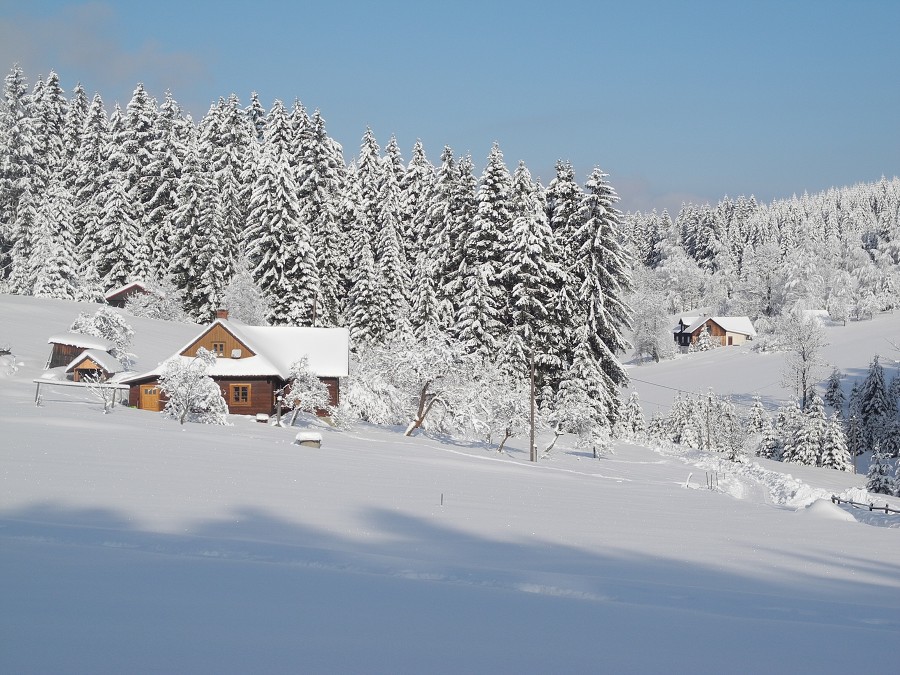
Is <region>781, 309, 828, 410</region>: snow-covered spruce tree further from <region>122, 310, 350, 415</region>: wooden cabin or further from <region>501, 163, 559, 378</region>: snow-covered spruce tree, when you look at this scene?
<region>122, 310, 350, 415</region>: wooden cabin

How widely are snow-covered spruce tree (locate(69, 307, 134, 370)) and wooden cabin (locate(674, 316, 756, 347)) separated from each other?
3648 inches

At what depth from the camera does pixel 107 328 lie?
4141 cm

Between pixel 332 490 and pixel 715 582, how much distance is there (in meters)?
8.57

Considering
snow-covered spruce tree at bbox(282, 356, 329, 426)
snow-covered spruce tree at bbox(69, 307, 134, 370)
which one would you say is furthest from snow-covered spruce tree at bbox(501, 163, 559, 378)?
snow-covered spruce tree at bbox(69, 307, 134, 370)

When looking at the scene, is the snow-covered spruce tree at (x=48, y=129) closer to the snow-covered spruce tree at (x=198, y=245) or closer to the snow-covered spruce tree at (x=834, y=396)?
the snow-covered spruce tree at (x=198, y=245)

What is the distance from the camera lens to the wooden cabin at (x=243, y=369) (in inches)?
1394

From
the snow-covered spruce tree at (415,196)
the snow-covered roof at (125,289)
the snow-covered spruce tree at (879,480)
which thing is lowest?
the snow-covered spruce tree at (879,480)

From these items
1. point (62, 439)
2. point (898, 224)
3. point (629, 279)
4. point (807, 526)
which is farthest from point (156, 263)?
point (898, 224)

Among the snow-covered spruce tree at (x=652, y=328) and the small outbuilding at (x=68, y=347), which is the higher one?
the snow-covered spruce tree at (x=652, y=328)

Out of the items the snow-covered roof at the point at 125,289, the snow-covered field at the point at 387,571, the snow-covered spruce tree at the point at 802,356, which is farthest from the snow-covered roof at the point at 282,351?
the snow-covered spruce tree at the point at 802,356

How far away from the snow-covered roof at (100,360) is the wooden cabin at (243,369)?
3620mm

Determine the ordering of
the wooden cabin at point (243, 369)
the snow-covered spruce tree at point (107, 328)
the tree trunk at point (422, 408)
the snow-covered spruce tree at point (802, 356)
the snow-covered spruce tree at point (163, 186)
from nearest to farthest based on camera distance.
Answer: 1. the wooden cabin at point (243, 369)
2. the tree trunk at point (422, 408)
3. the snow-covered spruce tree at point (107, 328)
4. the snow-covered spruce tree at point (163, 186)
5. the snow-covered spruce tree at point (802, 356)

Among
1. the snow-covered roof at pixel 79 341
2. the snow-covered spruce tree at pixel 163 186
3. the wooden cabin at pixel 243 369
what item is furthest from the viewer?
the snow-covered spruce tree at pixel 163 186

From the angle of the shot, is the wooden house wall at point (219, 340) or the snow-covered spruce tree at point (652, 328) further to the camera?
the snow-covered spruce tree at point (652, 328)
